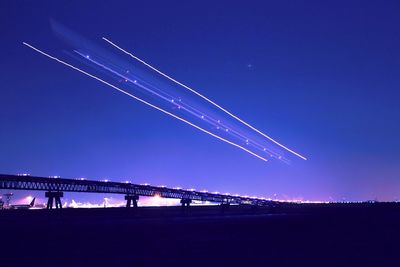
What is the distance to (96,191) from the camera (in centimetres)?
14300

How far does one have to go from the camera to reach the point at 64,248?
27.2 m

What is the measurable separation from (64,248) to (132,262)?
8.46m

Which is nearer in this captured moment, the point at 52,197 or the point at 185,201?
the point at 52,197

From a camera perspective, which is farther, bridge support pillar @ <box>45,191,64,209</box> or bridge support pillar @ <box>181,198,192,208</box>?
bridge support pillar @ <box>181,198,192,208</box>

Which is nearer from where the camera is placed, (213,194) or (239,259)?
(239,259)

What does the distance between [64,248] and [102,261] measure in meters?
7.16

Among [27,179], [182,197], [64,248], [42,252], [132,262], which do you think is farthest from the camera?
[182,197]

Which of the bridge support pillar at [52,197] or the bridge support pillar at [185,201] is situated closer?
the bridge support pillar at [52,197]

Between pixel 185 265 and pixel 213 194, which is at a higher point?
pixel 213 194

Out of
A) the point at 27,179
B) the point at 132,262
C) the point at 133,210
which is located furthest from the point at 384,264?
the point at 133,210

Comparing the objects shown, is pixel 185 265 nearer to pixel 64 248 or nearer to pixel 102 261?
pixel 102 261

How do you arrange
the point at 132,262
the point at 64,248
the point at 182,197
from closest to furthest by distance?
the point at 132,262, the point at 64,248, the point at 182,197

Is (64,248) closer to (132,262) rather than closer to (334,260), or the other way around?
(132,262)

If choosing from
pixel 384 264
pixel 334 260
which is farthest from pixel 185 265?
pixel 384 264
